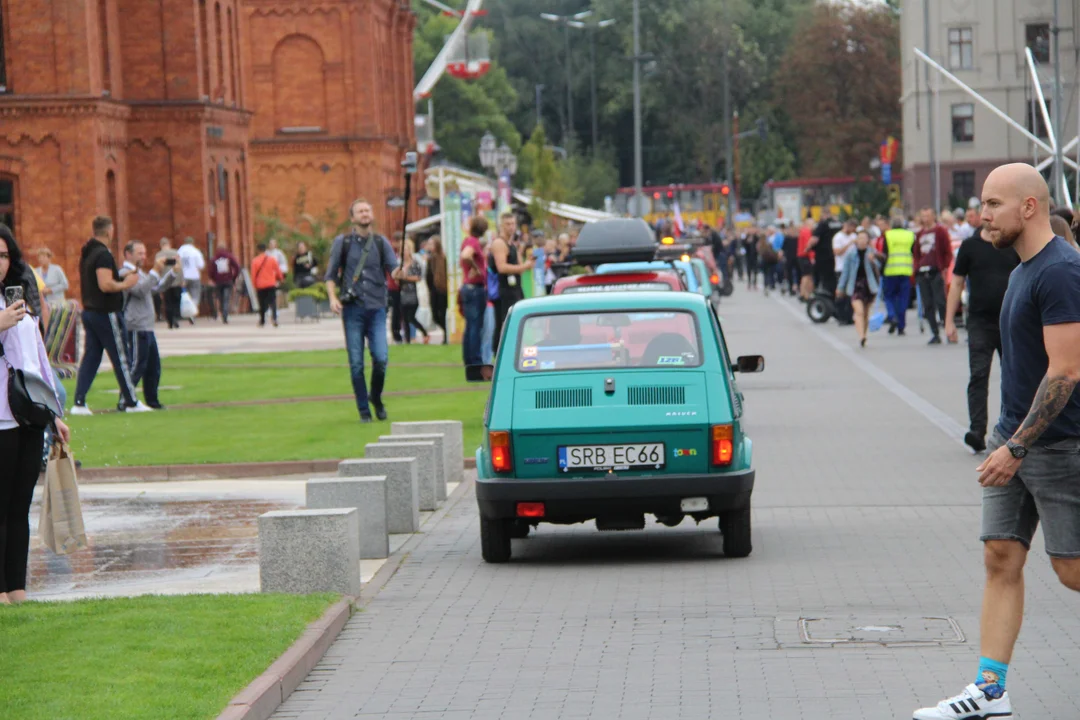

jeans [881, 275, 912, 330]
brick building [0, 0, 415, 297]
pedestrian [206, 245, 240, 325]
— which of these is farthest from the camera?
pedestrian [206, 245, 240, 325]

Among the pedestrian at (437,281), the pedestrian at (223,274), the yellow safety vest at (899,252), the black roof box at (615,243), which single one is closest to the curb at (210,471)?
the black roof box at (615,243)

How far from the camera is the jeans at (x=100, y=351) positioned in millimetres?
20594

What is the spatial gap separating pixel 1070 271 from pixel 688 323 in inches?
194

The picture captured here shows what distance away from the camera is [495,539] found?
10.9 m

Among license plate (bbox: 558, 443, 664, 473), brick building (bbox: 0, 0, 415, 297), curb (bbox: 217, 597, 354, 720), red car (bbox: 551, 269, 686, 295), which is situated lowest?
curb (bbox: 217, 597, 354, 720)

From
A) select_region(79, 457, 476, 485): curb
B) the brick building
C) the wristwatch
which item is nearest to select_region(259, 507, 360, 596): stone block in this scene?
the wristwatch

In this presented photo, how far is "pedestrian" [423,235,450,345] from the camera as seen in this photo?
32.8 m

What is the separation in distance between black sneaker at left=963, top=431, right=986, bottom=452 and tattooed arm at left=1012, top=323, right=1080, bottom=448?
9064 millimetres

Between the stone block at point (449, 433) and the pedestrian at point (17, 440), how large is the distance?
582cm

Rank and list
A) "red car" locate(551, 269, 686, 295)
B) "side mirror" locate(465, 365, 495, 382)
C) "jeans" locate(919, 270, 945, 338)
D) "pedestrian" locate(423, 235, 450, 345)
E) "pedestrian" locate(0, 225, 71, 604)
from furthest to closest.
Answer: "pedestrian" locate(423, 235, 450, 345), "jeans" locate(919, 270, 945, 338), "red car" locate(551, 269, 686, 295), "side mirror" locate(465, 365, 495, 382), "pedestrian" locate(0, 225, 71, 604)

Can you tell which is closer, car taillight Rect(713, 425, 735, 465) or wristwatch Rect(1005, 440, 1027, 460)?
wristwatch Rect(1005, 440, 1027, 460)

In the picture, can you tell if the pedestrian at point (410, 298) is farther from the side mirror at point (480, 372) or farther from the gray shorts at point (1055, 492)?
the gray shorts at point (1055, 492)

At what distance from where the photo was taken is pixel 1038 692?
24.0 feet

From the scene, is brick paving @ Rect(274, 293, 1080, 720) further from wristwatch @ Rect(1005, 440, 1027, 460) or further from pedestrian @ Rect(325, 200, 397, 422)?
pedestrian @ Rect(325, 200, 397, 422)
